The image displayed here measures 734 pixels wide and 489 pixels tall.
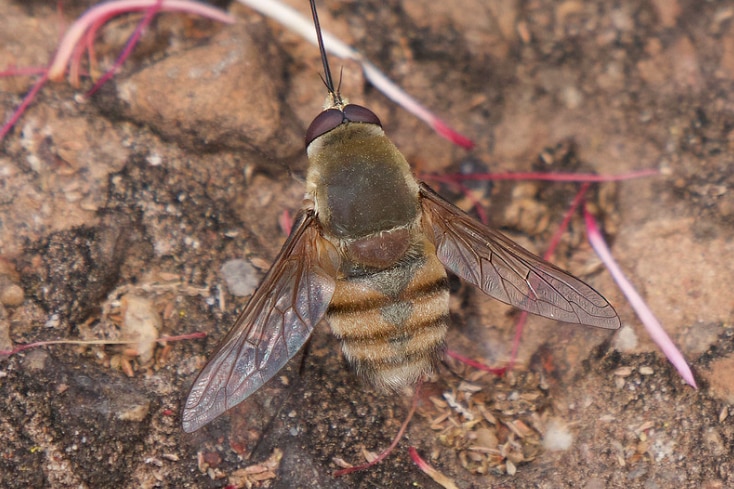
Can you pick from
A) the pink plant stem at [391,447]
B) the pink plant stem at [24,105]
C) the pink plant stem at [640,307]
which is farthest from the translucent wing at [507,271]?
the pink plant stem at [24,105]

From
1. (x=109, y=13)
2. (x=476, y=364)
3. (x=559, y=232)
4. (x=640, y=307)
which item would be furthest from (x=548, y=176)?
(x=109, y=13)

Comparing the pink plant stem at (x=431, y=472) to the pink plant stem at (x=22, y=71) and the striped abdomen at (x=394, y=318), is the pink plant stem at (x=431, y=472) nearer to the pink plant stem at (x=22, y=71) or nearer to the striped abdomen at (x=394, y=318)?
the striped abdomen at (x=394, y=318)

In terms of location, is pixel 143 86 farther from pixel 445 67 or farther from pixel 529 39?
pixel 529 39

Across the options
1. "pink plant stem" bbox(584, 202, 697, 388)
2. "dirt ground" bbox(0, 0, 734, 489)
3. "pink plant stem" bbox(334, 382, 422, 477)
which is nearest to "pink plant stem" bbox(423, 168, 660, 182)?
"dirt ground" bbox(0, 0, 734, 489)

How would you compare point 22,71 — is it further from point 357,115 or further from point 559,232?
point 559,232

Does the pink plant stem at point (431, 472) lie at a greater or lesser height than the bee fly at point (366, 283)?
lesser

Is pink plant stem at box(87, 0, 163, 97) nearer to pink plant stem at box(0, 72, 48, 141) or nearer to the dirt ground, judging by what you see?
the dirt ground
